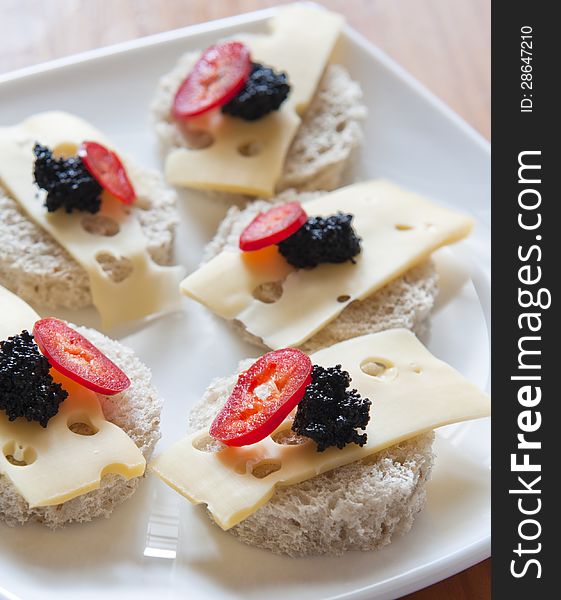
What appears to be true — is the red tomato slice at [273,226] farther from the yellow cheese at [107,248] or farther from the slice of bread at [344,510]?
the slice of bread at [344,510]

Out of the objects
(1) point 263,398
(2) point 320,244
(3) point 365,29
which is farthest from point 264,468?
(3) point 365,29

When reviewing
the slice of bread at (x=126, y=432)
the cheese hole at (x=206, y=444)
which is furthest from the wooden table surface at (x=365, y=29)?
the cheese hole at (x=206, y=444)

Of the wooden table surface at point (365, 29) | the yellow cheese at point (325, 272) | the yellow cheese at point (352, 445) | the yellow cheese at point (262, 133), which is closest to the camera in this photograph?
the yellow cheese at point (352, 445)

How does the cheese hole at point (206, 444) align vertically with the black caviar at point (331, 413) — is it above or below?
below

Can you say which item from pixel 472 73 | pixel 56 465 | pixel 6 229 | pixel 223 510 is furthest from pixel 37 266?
pixel 472 73

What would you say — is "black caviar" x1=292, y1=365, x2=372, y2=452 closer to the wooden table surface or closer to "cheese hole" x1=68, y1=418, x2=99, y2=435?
"cheese hole" x1=68, y1=418, x2=99, y2=435

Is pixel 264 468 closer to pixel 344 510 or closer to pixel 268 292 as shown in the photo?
pixel 344 510
